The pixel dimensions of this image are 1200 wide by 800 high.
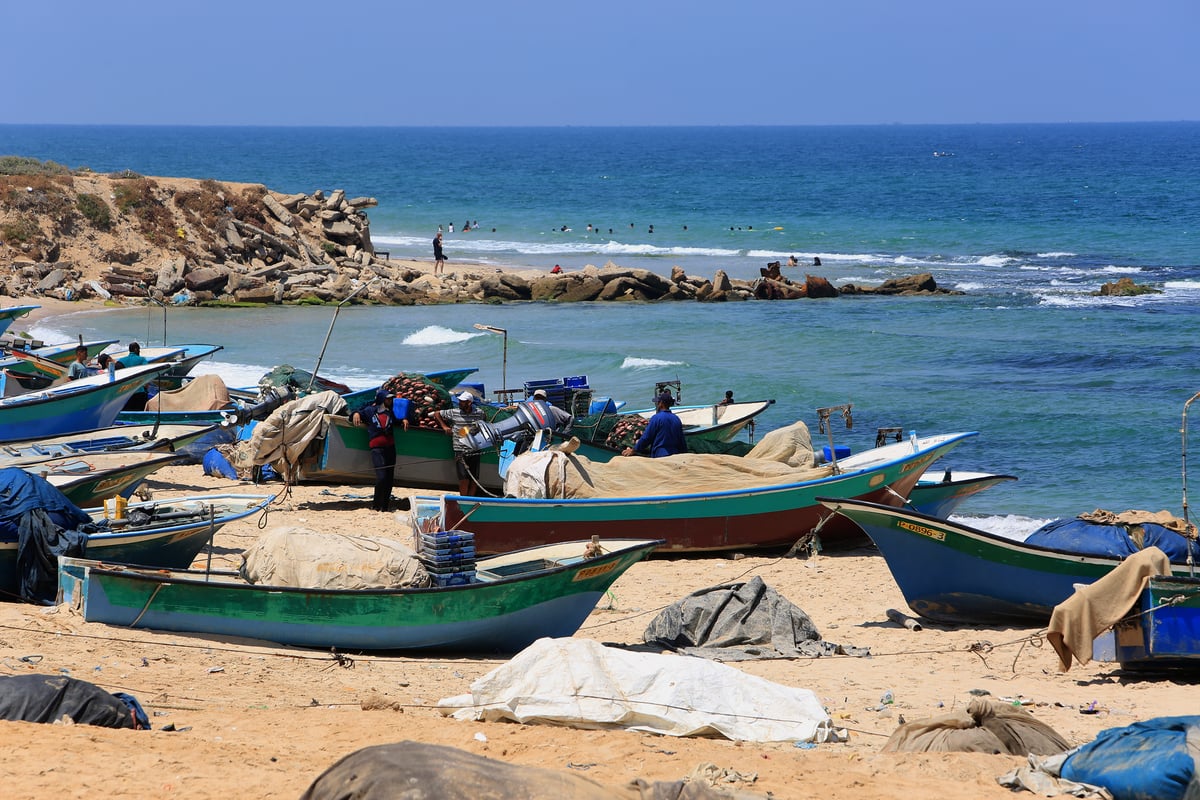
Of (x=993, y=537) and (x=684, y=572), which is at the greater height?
(x=993, y=537)

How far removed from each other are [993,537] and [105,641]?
707cm

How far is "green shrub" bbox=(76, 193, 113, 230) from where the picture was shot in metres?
37.4

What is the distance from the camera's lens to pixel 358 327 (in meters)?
33.7

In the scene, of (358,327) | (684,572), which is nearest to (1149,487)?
(684,572)

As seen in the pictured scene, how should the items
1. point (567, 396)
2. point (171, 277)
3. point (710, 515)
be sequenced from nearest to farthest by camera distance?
1. point (710, 515)
2. point (567, 396)
3. point (171, 277)

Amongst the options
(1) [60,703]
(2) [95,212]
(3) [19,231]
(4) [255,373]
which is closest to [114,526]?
(1) [60,703]

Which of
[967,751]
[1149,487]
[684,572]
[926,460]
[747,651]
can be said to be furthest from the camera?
[1149,487]

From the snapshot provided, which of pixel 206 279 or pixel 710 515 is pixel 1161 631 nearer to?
pixel 710 515

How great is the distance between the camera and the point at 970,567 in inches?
460

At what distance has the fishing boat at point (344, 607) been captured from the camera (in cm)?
993

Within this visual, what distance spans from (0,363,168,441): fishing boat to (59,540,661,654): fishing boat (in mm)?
7859

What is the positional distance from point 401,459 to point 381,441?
762 millimetres

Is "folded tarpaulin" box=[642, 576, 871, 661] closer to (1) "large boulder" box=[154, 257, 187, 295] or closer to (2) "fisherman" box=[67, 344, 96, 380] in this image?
(2) "fisherman" box=[67, 344, 96, 380]

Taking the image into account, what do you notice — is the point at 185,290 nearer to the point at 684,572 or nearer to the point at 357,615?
the point at 684,572
